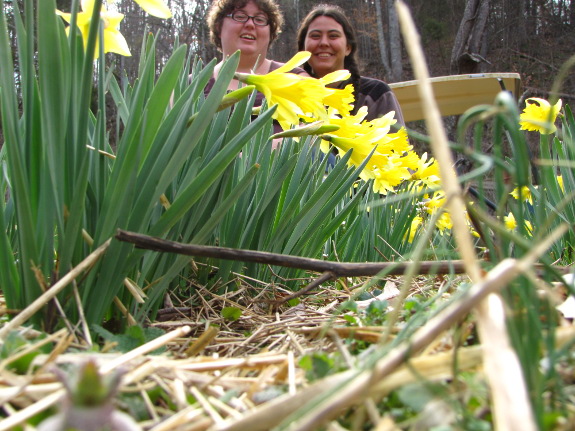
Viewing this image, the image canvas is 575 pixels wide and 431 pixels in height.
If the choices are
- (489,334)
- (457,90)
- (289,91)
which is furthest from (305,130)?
(457,90)

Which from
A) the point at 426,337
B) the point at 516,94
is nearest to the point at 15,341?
the point at 426,337

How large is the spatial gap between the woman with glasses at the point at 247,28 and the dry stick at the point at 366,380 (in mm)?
2188

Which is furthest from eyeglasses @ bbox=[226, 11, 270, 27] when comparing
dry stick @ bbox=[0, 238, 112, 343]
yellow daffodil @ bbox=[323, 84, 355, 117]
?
dry stick @ bbox=[0, 238, 112, 343]

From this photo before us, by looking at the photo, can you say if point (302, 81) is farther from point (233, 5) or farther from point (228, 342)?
point (233, 5)

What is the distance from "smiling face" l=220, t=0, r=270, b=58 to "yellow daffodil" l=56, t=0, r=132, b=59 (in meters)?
1.64

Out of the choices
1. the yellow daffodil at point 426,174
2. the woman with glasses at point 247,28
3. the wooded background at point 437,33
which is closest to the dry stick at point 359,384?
the yellow daffodil at point 426,174

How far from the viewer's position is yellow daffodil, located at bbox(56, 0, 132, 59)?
0.86 metres

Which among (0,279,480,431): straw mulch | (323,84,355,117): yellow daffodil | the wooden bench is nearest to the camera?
(0,279,480,431): straw mulch

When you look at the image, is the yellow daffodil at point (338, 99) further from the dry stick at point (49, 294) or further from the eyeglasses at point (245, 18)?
the eyeglasses at point (245, 18)

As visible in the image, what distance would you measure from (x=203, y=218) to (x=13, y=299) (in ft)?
1.20

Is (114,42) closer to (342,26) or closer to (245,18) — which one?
(245,18)

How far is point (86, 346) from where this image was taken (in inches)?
25.3

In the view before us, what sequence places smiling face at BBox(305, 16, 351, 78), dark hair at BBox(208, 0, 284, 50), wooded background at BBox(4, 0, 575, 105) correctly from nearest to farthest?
dark hair at BBox(208, 0, 284, 50) → smiling face at BBox(305, 16, 351, 78) → wooded background at BBox(4, 0, 575, 105)

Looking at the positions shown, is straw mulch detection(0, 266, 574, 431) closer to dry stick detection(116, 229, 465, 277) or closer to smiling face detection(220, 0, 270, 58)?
dry stick detection(116, 229, 465, 277)
